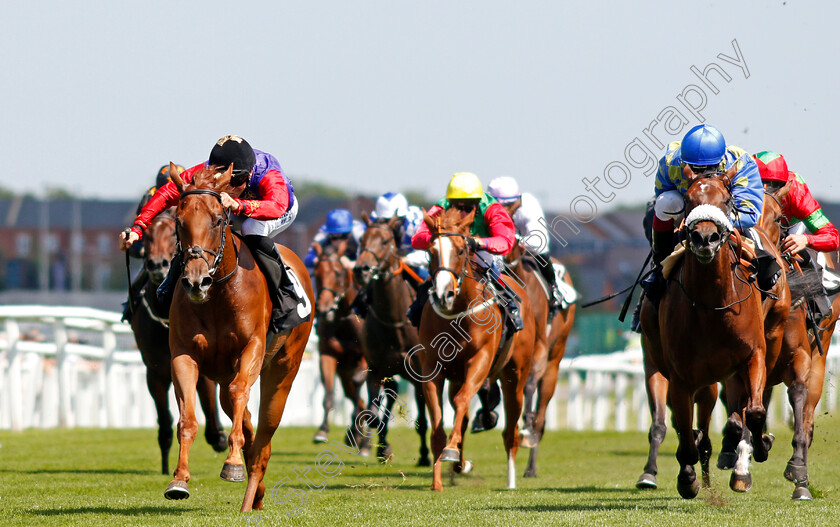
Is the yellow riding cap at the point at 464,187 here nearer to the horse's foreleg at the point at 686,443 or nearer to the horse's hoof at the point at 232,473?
the horse's foreleg at the point at 686,443

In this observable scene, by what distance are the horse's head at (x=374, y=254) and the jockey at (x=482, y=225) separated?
6.63 feet

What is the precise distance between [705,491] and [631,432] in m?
9.99

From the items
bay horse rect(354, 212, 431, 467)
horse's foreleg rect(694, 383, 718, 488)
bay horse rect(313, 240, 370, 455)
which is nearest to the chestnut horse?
bay horse rect(354, 212, 431, 467)

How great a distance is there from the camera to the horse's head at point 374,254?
11.9 metres

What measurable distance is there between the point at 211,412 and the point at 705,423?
388 centimetres

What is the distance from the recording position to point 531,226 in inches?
442

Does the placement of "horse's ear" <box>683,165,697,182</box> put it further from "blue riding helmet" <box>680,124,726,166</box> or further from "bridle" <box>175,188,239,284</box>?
"bridle" <box>175,188,239,284</box>

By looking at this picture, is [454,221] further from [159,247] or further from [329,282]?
[329,282]

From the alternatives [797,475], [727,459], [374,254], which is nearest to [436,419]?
[727,459]

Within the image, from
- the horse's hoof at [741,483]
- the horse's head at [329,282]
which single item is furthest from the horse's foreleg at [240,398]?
the horse's head at [329,282]

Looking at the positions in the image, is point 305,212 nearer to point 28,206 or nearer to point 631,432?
point 28,206

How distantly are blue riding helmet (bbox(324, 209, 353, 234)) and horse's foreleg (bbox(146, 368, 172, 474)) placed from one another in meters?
4.73

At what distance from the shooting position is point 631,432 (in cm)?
1802

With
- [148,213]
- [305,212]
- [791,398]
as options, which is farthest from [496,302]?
[305,212]
